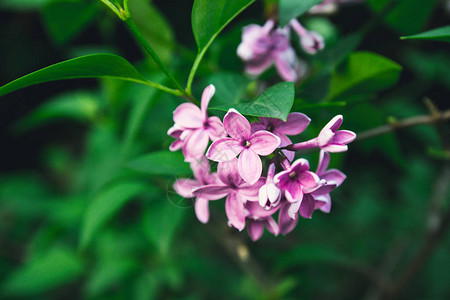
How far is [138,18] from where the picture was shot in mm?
981

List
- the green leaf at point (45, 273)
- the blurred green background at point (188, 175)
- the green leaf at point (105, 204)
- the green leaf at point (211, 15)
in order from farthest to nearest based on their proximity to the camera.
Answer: the green leaf at point (45, 273), the green leaf at point (105, 204), the blurred green background at point (188, 175), the green leaf at point (211, 15)

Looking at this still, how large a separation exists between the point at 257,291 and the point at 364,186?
36.2 inches

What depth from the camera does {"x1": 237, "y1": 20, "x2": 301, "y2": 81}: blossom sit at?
2.36 feet

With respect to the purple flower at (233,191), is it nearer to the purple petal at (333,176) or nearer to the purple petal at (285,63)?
the purple petal at (333,176)

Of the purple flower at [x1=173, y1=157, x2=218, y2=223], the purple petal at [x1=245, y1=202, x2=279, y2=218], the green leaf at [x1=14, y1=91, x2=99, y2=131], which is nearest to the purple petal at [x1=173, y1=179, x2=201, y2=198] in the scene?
the purple flower at [x1=173, y1=157, x2=218, y2=223]

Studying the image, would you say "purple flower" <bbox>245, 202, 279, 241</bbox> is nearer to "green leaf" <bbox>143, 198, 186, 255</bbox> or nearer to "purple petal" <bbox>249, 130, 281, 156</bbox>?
"purple petal" <bbox>249, 130, 281, 156</bbox>

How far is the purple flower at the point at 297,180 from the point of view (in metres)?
0.48

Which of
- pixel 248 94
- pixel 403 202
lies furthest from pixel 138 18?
pixel 403 202

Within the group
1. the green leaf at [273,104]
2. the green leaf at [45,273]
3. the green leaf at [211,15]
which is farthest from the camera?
the green leaf at [45,273]

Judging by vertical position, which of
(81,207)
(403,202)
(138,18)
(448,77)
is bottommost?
(403,202)

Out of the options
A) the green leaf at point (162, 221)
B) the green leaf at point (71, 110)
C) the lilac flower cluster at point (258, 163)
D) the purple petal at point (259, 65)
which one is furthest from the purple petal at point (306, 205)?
the green leaf at point (71, 110)

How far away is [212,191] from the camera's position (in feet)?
1.80

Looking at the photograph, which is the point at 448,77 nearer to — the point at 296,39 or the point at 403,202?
the point at 403,202

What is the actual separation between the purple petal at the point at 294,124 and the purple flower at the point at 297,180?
0.19 ft
